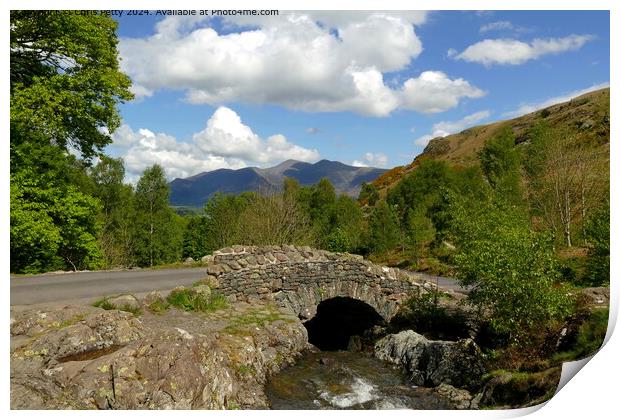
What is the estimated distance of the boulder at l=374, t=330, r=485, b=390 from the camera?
9406 mm

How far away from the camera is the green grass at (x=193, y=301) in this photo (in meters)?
10.5

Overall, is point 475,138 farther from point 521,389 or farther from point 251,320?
point 521,389

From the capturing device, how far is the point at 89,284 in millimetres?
12320

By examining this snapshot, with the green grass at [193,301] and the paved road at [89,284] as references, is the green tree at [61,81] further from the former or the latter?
the green grass at [193,301]

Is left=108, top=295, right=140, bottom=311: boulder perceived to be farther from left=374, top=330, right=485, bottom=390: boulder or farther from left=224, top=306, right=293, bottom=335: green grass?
left=374, top=330, right=485, bottom=390: boulder

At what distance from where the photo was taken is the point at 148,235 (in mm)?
36500

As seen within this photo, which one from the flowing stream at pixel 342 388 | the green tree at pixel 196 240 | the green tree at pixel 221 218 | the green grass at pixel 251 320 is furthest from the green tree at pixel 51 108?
the green tree at pixel 196 240

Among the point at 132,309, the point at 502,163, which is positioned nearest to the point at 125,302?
the point at 132,309

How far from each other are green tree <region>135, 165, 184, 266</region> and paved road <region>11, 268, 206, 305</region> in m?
21.8

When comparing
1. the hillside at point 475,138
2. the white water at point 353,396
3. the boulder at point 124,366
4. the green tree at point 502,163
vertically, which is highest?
the hillside at point 475,138

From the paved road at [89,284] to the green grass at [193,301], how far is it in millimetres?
1844

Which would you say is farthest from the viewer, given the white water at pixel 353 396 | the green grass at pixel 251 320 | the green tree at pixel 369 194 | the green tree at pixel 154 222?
the green tree at pixel 369 194
